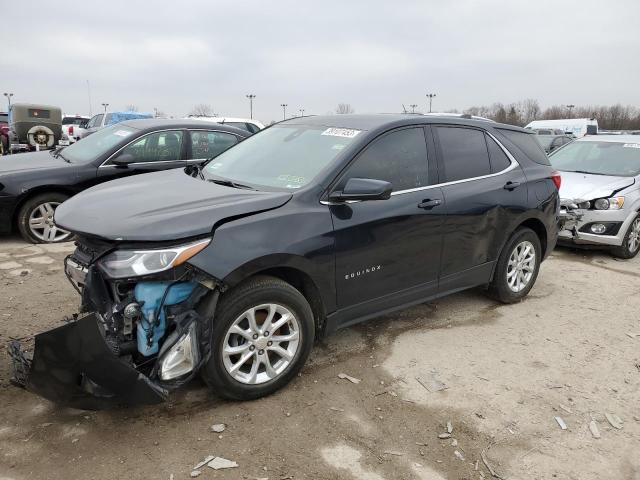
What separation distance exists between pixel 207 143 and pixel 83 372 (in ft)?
17.6

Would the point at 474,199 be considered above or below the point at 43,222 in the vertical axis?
above

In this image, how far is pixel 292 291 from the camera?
3.16 m

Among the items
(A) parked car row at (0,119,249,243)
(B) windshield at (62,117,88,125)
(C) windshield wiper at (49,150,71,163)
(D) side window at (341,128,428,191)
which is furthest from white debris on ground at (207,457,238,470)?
(B) windshield at (62,117,88,125)

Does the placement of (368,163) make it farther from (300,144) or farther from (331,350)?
(331,350)

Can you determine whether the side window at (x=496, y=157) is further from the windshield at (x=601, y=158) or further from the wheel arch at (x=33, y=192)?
the wheel arch at (x=33, y=192)

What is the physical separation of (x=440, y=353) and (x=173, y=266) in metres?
2.28

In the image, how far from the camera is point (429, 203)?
Answer: 3.92 metres

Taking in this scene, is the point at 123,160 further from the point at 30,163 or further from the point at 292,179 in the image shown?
the point at 292,179

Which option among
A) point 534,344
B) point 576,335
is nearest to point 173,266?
point 534,344

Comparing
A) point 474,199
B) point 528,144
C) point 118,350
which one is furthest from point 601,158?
point 118,350

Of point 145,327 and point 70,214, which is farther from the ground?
point 70,214

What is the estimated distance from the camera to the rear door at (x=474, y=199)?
13.7ft

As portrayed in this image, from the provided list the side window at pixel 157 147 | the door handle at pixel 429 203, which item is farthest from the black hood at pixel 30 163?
the door handle at pixel 429 203

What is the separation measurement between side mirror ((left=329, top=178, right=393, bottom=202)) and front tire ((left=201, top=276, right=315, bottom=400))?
2.32 ft
